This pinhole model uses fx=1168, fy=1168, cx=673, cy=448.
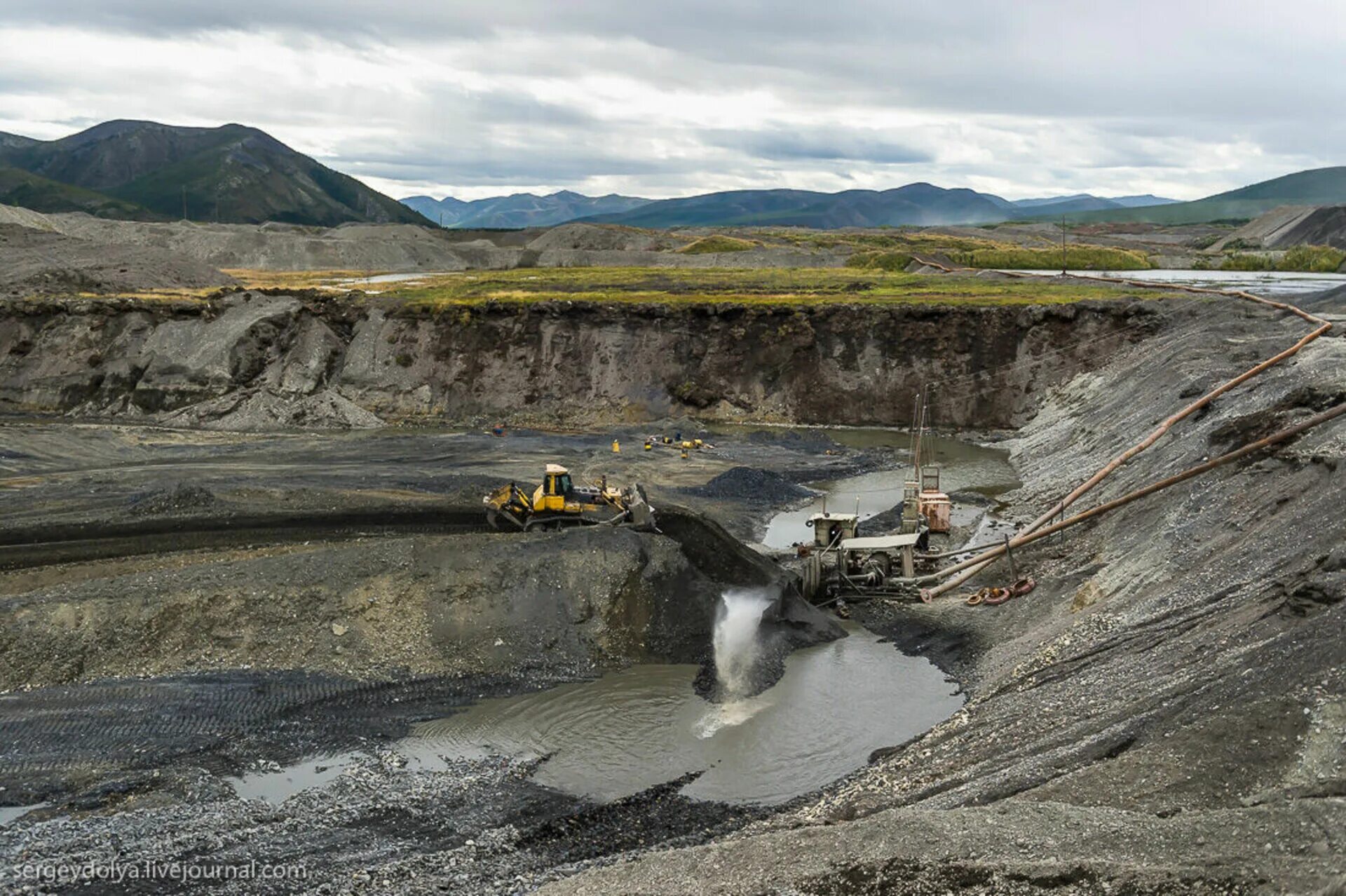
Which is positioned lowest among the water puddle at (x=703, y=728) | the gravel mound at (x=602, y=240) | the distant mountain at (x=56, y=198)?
the water puddle at (x=703, y=728)

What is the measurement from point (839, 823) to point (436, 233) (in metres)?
144

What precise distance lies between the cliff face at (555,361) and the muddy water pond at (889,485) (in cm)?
489

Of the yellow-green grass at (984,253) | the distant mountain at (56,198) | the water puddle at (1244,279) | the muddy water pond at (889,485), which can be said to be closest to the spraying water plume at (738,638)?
the muddy water pond at (889,485)

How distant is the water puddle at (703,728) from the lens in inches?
789

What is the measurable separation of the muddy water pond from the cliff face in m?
4.89

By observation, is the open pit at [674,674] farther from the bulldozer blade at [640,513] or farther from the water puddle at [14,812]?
the bulldozer blade at [640,513]

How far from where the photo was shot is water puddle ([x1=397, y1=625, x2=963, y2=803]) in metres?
20.0

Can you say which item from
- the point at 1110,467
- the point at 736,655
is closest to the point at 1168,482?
the point at 1110,467

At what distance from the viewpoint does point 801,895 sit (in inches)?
511

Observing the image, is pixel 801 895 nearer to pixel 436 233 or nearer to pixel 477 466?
pixel 477 466

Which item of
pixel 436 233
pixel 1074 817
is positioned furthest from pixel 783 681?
pixel 436 233

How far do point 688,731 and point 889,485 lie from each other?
78.6ft

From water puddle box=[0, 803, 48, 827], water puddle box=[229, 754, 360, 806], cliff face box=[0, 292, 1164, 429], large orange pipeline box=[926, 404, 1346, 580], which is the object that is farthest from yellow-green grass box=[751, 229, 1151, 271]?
water puddle box=[0, 803, 48, 827]

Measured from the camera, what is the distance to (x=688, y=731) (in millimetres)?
21875
